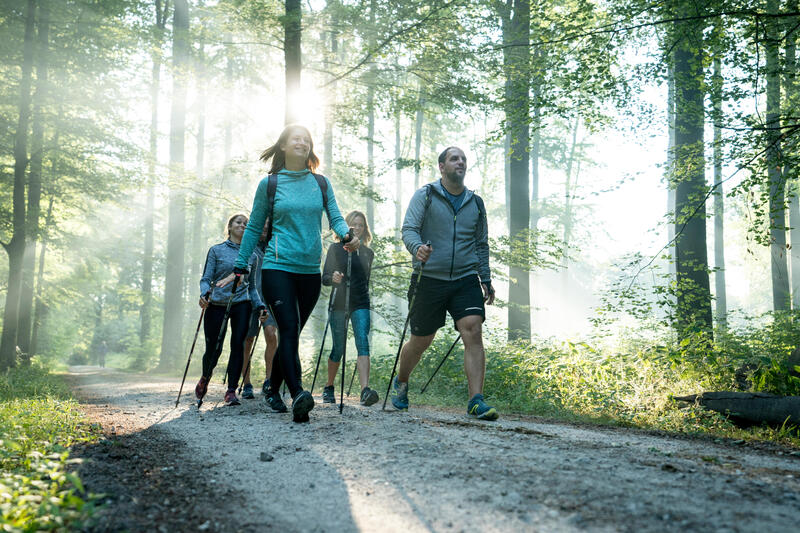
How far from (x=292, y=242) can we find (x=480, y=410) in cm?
237

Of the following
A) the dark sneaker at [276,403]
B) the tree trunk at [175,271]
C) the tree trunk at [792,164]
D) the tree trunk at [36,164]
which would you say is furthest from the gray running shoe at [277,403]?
the tree trunk at [175,271]

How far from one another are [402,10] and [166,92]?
14.7m

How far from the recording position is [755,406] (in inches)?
210

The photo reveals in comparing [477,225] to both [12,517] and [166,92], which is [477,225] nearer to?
[12,517]

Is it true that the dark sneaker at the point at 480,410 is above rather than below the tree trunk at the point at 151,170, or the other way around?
below

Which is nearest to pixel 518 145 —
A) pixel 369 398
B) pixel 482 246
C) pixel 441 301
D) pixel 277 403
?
pixel 482 246

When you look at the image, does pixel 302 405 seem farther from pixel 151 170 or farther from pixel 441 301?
pixel 151 170

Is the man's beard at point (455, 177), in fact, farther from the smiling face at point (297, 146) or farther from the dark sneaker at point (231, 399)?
the dark sneaker at point (231, 399)

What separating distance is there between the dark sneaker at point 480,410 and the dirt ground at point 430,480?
0.35m

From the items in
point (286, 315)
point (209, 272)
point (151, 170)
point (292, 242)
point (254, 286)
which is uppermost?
point (151, 170)

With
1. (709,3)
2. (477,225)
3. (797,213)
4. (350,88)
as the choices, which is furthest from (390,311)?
(797,213)

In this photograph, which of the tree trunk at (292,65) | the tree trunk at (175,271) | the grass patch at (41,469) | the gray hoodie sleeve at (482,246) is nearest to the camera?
the grass patch at (41,469)

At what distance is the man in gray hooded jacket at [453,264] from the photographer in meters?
5.40

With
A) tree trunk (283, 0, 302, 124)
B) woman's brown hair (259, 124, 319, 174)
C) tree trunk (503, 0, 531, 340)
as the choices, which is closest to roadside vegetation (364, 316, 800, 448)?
tree trunk (503, 0, 531, 340)
